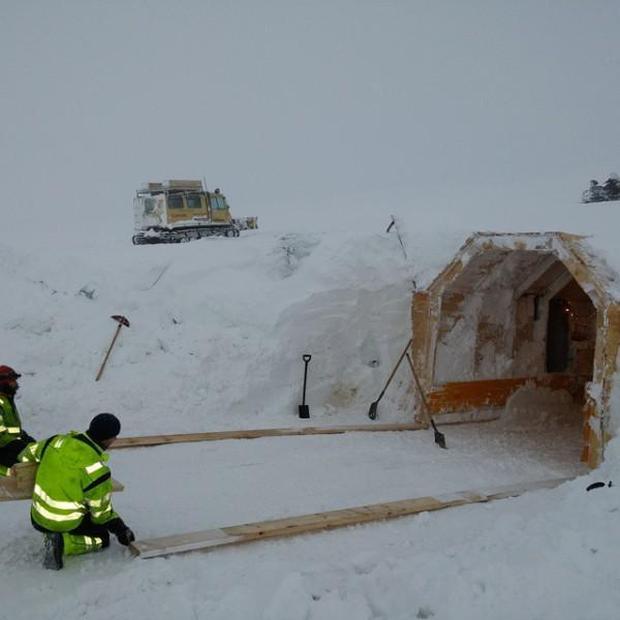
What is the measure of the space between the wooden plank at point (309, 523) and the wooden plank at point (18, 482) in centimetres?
86

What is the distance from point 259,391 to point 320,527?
151 inches

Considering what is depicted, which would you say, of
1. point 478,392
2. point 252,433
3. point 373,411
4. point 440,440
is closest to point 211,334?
point 252,433

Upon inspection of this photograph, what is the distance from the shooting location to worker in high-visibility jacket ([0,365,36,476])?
19.5 feet

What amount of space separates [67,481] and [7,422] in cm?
196

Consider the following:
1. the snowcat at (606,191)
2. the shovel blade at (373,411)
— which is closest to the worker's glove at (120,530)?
the shovel blade at (373,411)

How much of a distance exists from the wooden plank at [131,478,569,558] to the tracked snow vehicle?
52.9ft

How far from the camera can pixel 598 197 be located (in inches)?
704

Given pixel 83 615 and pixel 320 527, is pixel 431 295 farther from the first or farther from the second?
pixel 83 615

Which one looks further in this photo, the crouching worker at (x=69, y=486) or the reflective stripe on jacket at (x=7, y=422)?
the reflective stripe on jacket at (x=7, y=422)

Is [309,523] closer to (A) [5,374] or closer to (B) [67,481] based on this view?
(B) [67,481]

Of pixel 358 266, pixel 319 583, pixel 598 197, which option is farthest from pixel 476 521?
pixel 598 197

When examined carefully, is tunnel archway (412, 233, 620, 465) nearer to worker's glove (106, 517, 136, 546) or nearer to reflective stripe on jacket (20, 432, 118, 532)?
worker's glove (106, 517, 136, 546)

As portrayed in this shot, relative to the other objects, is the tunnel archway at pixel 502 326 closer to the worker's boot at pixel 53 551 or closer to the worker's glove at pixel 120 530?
the worker's glove at pixel 120 530

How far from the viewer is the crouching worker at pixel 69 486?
14.6ft
